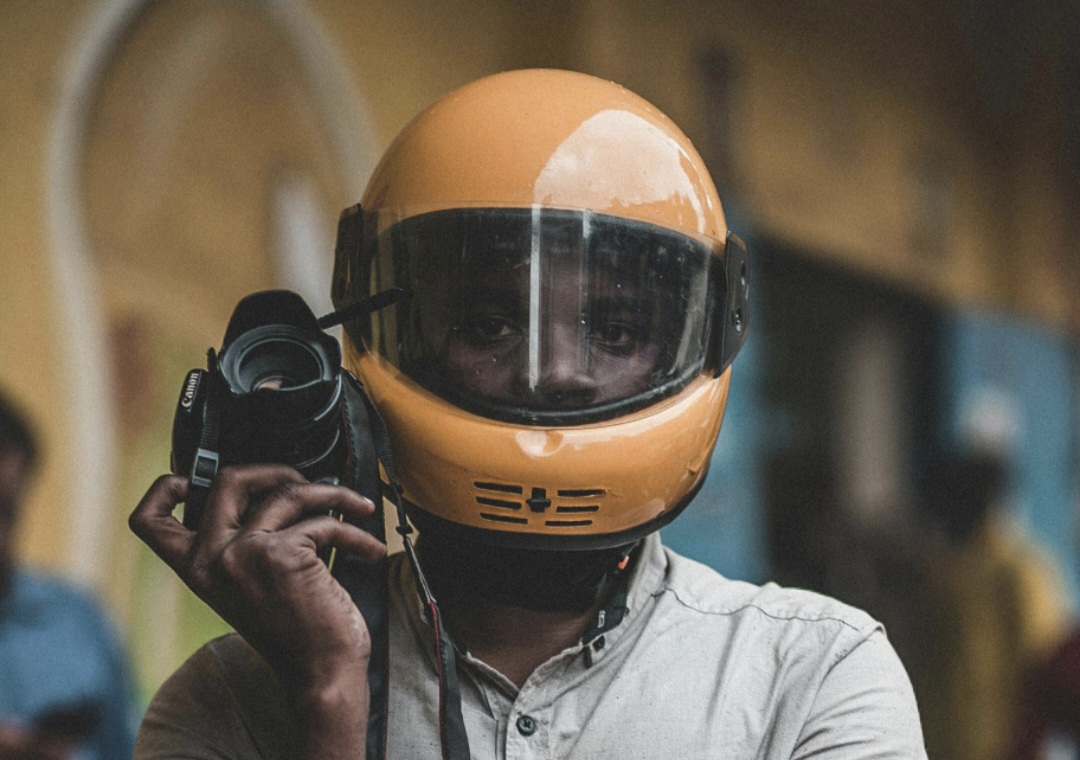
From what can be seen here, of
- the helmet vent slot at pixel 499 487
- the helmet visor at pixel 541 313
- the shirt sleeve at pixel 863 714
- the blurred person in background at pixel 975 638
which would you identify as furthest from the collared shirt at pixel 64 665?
the blurred person in background at pixel 975 638

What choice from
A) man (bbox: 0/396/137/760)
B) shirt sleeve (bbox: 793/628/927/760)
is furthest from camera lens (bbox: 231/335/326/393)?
man (bbox: 0/396/137/760)

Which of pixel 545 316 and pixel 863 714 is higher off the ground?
pixel 545 316

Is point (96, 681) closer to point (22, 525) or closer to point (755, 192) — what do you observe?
point (22, 525)

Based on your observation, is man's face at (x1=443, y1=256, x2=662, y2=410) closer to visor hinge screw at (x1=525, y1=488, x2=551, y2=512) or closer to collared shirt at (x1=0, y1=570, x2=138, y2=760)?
visor hinge screw at (x1=525, y1=488, x2=551, y2=512)

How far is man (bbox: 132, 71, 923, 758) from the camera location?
157cm

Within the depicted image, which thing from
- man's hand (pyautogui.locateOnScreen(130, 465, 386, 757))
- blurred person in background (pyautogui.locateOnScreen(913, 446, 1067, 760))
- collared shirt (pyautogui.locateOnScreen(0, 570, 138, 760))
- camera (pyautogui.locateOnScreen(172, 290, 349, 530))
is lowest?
blurred person in background (pyautogui.locateOnScreen(913, 446, 1067, 760))

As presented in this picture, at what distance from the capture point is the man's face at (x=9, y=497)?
3.34 m

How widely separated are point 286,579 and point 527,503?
36cm

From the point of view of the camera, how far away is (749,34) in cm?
616

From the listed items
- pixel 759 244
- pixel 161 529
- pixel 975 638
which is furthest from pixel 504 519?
pixel 759 244

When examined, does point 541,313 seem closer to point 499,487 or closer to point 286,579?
point 499,487

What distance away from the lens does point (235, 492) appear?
1415mm

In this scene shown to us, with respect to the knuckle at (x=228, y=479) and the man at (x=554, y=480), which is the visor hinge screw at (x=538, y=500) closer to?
the man at (x=554, y=480)

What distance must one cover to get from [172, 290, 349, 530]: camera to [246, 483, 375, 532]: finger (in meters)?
0.04
